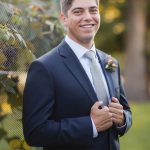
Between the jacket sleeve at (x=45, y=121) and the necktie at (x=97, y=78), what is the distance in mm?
224

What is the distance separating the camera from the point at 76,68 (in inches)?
163

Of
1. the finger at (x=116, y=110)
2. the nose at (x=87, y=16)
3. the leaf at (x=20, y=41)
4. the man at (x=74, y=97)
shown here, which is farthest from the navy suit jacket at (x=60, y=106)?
the leaf at (x=20, y=41)

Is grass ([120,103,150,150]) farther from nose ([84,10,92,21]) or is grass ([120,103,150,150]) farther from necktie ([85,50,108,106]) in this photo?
nose ([84,10,92,21])

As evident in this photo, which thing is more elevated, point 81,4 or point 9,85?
point 81,4

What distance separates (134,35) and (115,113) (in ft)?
57.7

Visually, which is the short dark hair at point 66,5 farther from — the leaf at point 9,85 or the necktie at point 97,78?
the leaf at point 9,85

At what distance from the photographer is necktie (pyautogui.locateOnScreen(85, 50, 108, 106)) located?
13.6ft

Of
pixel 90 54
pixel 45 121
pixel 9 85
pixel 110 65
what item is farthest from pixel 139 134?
pixel 45 121

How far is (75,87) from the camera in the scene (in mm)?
4055

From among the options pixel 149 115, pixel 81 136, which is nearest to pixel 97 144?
pixel 81 136

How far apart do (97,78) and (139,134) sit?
7396mm

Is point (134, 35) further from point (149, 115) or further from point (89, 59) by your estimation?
point (89, 59)

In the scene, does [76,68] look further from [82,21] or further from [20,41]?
[20,41]

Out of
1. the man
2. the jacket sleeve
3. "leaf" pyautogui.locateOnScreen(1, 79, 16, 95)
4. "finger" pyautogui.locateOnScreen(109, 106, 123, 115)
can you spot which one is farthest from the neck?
"leaf" pyautogui.locateOnScreen(1, 79, 16, 95)
